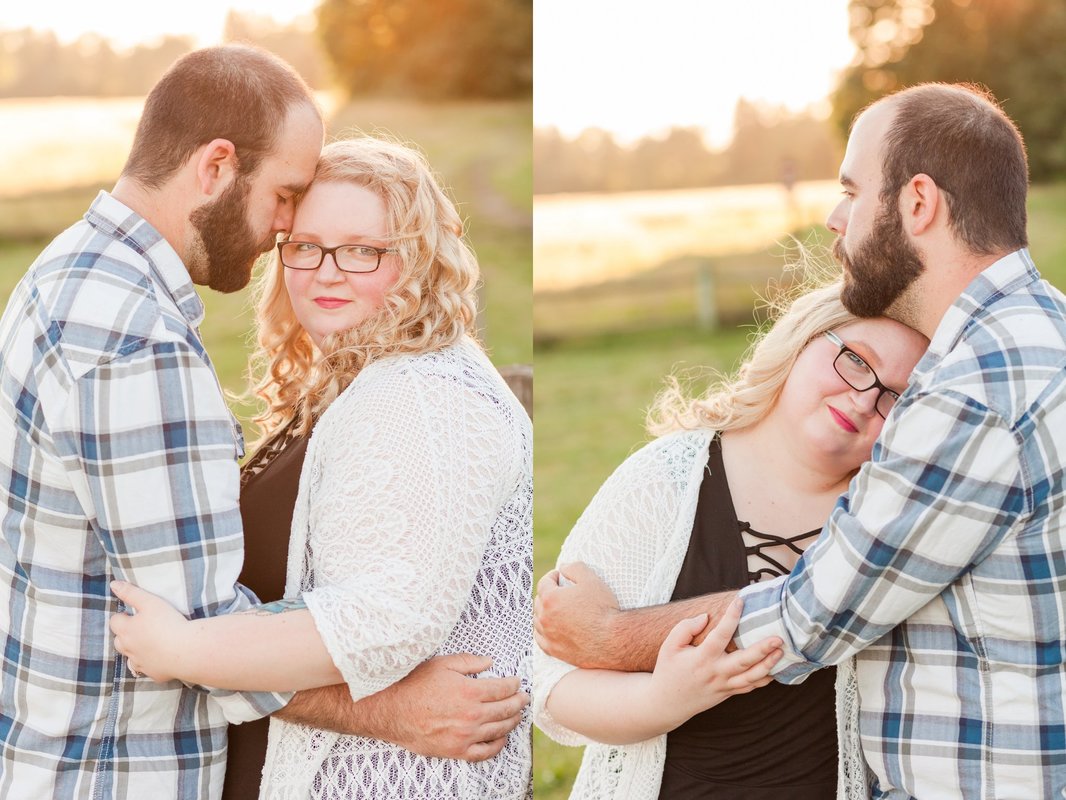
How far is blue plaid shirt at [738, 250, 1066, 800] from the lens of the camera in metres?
1.67

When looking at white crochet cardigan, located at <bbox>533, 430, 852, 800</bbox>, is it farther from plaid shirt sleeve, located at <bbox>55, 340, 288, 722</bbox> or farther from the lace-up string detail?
plaid shirt sleeve, located at <bbox>55, 340, 288, 722</bbox>

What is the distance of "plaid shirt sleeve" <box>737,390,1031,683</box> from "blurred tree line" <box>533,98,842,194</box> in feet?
32.2

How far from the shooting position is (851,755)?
6.62 ft

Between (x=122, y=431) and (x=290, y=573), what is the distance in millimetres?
434

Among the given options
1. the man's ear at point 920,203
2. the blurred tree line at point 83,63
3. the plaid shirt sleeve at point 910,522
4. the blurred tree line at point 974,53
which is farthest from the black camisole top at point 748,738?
the blurred tree line at point 974,53

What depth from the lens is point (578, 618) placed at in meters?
2.12

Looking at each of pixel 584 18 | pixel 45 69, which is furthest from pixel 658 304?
pixel 45 69

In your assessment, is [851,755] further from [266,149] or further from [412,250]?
[266,149]

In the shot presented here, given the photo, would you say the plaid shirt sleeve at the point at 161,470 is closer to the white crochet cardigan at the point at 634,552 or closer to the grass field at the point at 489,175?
the white crochet cardigan at the point at 634,552

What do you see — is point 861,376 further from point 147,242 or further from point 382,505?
point 147,242

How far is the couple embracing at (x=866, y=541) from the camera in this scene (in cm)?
169

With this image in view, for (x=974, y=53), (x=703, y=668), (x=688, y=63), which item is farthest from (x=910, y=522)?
(x=974, y=53)

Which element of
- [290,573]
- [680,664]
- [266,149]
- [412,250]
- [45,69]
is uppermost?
[45,69]

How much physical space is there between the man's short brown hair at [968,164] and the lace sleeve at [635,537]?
646 mm
